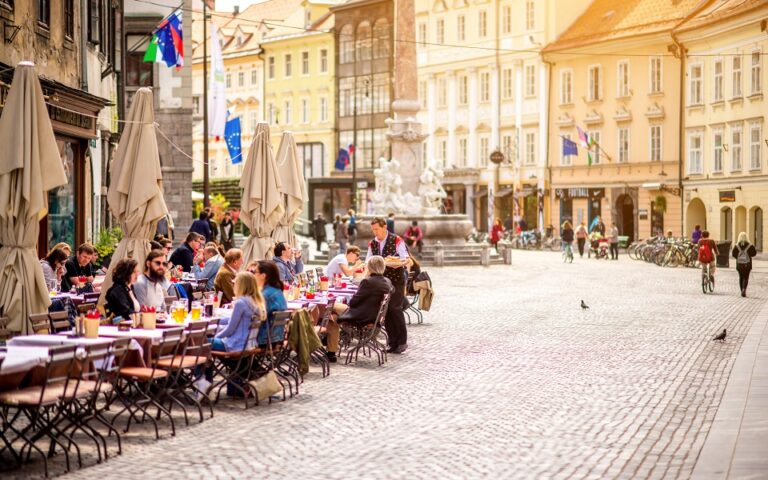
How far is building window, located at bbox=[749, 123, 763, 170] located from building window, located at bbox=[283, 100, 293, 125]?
39.8 meters

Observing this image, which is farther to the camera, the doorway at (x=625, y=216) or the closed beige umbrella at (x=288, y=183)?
the doorway at (x=625, y=216)

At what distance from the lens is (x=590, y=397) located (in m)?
13.0

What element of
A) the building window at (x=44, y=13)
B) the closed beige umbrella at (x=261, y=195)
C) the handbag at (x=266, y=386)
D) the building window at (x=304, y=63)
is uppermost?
the building window at (x=304, y=63)

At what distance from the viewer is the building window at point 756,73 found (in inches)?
2042

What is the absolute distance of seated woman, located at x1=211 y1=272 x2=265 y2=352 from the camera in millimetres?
12148

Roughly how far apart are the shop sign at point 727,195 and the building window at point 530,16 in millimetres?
17047

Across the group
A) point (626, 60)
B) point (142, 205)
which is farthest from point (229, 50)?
point (142, 205)

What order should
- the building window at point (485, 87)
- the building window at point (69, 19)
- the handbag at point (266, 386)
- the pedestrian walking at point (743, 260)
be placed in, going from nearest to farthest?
the handbag at point (266, 386) → the building window at point (69, 19) → the pedestrian walking at point (743, 260) → the building window at point (485, 87)

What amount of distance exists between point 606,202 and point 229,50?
38111 millimetres

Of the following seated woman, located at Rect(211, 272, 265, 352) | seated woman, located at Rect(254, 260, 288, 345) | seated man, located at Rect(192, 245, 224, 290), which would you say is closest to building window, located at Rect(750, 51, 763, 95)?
seated man, located at Rect(192, 245, 224, 290)

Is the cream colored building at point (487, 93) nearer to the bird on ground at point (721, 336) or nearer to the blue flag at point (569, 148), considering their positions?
the blue flag at point (569, 148)

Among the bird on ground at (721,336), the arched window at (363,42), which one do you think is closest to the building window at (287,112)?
the arched window at (363,42)

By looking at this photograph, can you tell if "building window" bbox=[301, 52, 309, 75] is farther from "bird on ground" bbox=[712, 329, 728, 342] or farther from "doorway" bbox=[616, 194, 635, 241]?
"bird on ground" bbox=[712, 329, 728, 342]

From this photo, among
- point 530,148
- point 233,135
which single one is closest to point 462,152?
point 530,148
